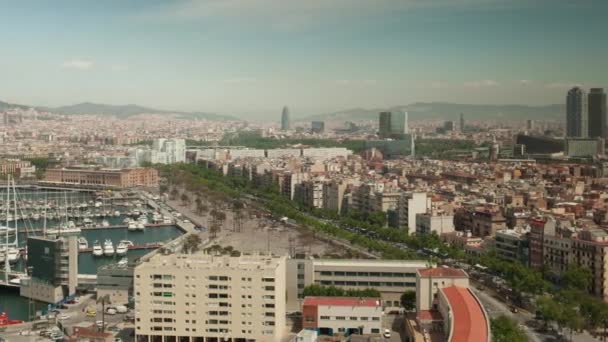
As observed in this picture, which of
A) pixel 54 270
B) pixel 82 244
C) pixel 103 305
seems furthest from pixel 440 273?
pixel 82 244

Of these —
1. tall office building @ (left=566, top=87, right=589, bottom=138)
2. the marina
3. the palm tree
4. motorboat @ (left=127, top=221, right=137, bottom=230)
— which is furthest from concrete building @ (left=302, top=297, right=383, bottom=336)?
tall office building @ (left=566, top=87, right=589, bottom=138)

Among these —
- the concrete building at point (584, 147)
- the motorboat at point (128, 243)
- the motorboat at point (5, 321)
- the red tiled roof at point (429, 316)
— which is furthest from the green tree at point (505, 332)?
the concrete building at point (584, 147)

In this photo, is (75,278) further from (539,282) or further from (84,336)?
(539,282)

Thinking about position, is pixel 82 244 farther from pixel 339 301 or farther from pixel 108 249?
pixel 339 301

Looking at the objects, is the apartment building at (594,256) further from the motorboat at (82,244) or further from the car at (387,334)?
the motorboat at (82,244)

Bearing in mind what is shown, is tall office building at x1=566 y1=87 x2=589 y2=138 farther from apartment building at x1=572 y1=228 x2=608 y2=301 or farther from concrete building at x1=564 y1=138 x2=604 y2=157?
apartment building at x1=572 y1=228 x2=608 y2=301

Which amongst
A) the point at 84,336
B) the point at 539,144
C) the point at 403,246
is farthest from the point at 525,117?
the point at 84,336
